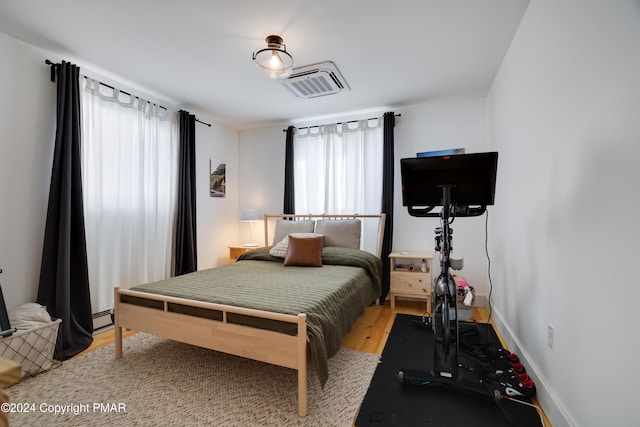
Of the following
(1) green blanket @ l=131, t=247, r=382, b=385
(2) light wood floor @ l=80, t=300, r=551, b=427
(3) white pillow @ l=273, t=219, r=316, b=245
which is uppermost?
(3) white pillow @ l=273, t=219, r=316, b=245

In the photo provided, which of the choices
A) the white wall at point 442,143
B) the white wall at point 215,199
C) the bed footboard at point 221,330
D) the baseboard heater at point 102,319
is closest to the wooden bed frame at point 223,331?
the bed footboard at point 221,330

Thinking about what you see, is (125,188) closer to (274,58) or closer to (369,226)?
(274,58)

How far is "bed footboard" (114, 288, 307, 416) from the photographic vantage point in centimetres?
154

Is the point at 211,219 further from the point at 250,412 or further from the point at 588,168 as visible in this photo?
the point at 588,168

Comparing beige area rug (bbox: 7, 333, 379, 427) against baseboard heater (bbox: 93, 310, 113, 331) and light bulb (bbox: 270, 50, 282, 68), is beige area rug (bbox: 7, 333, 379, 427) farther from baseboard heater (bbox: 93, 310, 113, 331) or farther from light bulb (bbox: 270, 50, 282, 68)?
light bulb (bbox: 270, 50, 282, 68)

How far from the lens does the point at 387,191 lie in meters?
3.55

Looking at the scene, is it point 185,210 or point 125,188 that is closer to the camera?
point 125,188

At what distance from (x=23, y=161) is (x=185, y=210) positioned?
146cm

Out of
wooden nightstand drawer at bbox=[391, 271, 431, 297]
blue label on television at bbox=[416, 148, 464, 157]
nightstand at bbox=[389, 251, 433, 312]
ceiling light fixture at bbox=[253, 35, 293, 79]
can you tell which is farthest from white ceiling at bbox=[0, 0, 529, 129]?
wooden nightstand drawer at bbox=[391, 271, 431, 297]

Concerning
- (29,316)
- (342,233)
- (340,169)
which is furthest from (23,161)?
(340,169)

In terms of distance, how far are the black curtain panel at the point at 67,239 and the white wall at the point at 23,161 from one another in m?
0.11

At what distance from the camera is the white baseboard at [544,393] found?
137 cm

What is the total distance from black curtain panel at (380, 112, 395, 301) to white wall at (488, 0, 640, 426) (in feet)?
5.01

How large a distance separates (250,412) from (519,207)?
2.24 m
